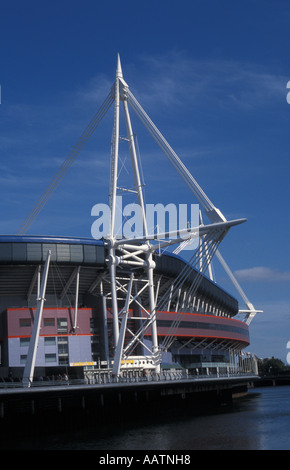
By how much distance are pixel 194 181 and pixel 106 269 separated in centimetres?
1662

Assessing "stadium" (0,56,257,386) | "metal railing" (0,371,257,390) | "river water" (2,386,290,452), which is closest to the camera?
"river water" (2,386,290,452)

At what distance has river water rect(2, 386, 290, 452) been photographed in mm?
39469

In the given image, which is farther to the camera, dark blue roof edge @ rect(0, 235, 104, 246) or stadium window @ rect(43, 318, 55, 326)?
stadium window @ rect(43, 318, 55, 326)

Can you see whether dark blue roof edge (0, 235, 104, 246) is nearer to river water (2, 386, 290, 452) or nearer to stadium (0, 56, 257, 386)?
stadium (0, 56, 257, 386)

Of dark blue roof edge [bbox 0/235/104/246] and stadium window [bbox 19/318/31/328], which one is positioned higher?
dark blue roof edge [bbox 0/235/104/246]

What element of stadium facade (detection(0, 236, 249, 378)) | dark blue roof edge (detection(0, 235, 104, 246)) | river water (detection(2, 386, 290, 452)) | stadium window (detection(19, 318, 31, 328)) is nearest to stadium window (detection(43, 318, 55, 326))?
stadium facade (detection(0, 236, 249, 378))

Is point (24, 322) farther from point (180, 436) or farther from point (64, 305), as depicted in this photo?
point (180, 436)

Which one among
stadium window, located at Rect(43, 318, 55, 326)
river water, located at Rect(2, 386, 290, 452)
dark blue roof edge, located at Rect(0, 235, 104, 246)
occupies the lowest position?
river water, located at Rect(2, 386, 290, 452)

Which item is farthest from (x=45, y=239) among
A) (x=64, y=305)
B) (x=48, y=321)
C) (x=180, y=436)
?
(x=180, y=436)

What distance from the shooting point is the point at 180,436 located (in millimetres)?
43875

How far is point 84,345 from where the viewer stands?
7375 cm

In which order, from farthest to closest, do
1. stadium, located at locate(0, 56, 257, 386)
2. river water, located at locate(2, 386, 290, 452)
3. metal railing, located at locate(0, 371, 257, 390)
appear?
1. stadium, located at locate(0, 56, 257, 386)
2. metal railing, located at locate(0, 371, 257, 390)
3. river water, located at locate(2, 386, 290, 452)
